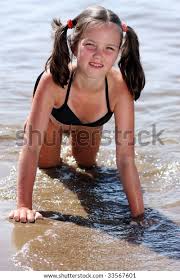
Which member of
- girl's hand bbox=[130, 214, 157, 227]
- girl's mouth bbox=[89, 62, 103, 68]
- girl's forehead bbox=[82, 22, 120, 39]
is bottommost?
girl's hand bbox=[130, 214, 157, 227]

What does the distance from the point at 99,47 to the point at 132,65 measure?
30cm

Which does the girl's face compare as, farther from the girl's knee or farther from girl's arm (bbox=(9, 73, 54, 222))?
the girl's knee

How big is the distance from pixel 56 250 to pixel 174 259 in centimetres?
58

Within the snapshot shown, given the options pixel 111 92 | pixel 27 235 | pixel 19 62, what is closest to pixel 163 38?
pixel 19 62

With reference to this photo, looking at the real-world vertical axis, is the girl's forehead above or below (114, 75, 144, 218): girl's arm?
above

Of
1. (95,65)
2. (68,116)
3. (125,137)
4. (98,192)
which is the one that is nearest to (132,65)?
(95,65)

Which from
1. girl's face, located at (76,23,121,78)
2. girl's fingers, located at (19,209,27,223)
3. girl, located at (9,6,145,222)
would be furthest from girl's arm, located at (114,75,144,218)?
girl's fingers, located at (19,209,27,223)

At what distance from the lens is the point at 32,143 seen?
368 centimetres

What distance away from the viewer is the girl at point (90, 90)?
3572mm

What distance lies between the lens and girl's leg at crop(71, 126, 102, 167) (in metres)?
4.40

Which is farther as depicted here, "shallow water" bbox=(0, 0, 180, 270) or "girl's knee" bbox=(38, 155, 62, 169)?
"girl's knee" bbox=(38, 155, 62, 169)

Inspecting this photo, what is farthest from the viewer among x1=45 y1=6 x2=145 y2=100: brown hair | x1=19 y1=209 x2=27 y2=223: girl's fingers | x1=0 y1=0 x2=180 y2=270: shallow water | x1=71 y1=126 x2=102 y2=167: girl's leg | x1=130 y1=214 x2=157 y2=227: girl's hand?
x1=71 y1=126 x2=102 y2=167: girl's leg

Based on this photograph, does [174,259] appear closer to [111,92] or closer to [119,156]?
[119,156]

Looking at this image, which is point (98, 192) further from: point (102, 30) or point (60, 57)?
point (102, 30)
